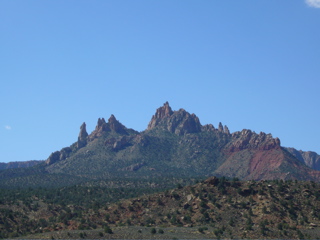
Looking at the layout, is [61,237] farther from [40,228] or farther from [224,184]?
[224,184]

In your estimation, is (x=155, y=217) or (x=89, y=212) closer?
(x=155, y=217)

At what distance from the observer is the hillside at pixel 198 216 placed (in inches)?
3868

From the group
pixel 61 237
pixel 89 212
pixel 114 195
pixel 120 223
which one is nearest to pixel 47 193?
pixel 114 195

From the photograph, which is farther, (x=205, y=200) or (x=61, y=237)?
(x=205, y=200)

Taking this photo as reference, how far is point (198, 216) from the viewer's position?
110 meters

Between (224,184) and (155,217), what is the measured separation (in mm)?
18998

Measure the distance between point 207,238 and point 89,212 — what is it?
33784 mm

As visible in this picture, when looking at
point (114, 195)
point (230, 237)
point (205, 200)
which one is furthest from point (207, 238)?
point (114, 195)

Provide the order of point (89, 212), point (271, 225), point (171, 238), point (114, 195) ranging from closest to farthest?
point (171, 238), point (271, 225), point (89, 212), point (114, 195)

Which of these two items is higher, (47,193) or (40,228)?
(47,193)

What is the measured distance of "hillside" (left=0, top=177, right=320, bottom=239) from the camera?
98250mm

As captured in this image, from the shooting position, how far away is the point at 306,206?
114 metres

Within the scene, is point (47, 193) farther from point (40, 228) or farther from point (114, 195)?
point (40, 228)

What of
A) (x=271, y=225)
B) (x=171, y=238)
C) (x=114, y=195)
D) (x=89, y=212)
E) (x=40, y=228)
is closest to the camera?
(x=171, y=238)
